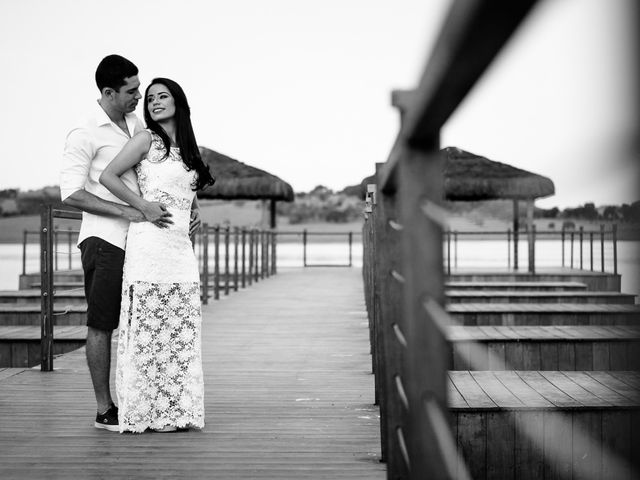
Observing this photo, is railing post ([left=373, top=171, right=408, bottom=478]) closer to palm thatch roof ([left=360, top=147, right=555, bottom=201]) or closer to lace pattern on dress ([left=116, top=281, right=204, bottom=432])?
lace pattern on dress ([left=116, top=281, right=204, bottom=432])

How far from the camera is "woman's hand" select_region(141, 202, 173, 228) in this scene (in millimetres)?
2973

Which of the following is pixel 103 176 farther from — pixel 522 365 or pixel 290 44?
pixel 290 44

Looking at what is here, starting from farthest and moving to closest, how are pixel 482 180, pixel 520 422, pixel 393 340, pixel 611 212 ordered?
1. pixel 482 180
2. pixel 520 422
3. pixel 393 340
4. pixel 611 212

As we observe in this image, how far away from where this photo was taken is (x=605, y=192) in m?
0.33

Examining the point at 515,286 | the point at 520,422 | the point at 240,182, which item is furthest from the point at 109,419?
the point at 240,182

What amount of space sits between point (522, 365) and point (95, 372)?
3.10 metres

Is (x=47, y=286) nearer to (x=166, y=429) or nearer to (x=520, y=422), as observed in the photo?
(x=166, y=429)

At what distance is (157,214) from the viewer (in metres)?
2.99

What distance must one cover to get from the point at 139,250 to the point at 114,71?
0.62 metres

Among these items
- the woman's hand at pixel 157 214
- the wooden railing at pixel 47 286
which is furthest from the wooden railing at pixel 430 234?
the wooden railing at pixel 47 286

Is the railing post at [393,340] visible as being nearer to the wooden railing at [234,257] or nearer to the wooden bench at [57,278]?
the wooden railing at [234,257]

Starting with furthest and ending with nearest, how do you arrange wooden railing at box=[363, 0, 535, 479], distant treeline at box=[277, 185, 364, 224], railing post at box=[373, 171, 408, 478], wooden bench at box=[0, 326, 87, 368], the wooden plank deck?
distant treeline at box=[277, 185, 364, 224], wooden bench at box=[0, 326, 87, 368], the wooden plank deck, railing post at box=[373, 171, 408, 478], wooden railing at box=[363, 0, 535, 479]

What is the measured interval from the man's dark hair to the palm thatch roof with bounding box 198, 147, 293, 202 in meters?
14.1

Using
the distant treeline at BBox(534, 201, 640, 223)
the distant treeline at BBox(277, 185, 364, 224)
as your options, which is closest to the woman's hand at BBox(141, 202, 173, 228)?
the distant treeline at BBox(534, 201, 640, 223)
